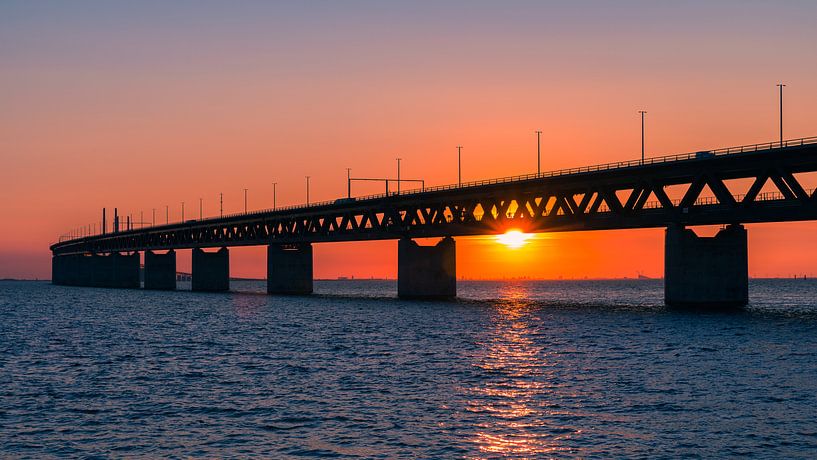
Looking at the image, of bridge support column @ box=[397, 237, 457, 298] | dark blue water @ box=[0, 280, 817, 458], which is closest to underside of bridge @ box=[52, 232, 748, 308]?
bridge support column @ box=[397, 237, 457, 298]

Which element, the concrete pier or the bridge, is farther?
the concrete pier

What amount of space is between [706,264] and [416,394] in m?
57.0

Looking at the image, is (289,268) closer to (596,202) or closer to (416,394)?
(596,202)

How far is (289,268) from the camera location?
527 ft

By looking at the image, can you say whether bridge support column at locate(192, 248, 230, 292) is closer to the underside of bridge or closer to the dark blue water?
the underside of bridge

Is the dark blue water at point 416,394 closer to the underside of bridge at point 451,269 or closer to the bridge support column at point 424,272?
the underside of bridge at point 451,269

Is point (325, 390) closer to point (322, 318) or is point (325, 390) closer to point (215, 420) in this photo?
point (215, 420)

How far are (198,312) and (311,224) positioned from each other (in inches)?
1921

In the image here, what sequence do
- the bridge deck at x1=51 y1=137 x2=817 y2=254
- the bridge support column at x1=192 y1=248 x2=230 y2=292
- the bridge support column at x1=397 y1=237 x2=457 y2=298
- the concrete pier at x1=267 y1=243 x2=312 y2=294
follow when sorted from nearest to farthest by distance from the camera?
the bridge deck at x1=51 y1=137 x2=817 y2=254
the bridge support column at x1=397 y1=237 x2=457 y2=298
the concrete pier at x1=267 y1=243 x2=312 y2=294
the bridge support column at x1=192 y1=248 x2=230 y2=292

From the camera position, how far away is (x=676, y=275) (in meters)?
85.4

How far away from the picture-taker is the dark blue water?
84.6 feet

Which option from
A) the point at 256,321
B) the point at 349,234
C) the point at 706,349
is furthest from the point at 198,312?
the point at 706,349

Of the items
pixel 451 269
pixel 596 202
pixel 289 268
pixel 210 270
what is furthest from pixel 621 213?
pixel 210 270

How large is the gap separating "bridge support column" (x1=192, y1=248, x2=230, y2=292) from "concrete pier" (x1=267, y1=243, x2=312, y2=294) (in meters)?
36.1
